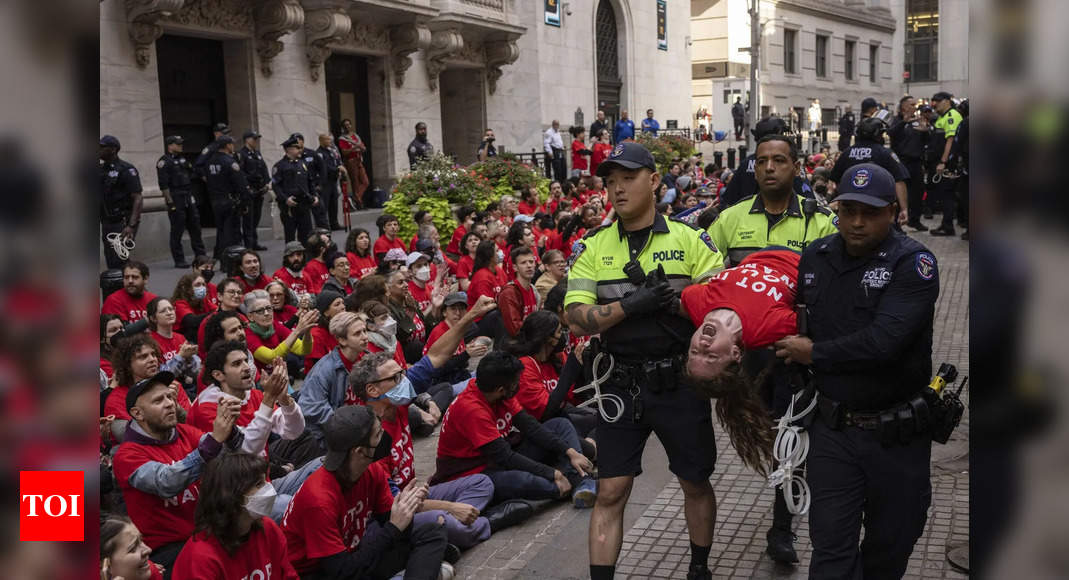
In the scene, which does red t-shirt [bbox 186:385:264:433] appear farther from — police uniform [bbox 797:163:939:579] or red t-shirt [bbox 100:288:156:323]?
police uniform [bbox 797:163:939:579]

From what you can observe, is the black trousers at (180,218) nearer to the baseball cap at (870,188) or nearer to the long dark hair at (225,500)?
the long dark hair at (225,500)

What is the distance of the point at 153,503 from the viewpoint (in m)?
4.78

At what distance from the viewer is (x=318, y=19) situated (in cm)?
1848

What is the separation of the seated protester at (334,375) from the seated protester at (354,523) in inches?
63.1

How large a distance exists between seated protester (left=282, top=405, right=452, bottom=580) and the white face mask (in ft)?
1.78

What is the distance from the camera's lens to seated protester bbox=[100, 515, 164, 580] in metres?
3.49

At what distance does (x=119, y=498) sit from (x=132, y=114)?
11.4 m

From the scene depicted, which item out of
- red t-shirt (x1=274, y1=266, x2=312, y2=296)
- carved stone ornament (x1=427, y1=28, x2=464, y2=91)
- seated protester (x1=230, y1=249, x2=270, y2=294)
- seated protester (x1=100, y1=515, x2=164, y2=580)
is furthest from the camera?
carved stone ornament (x1=427, y1=28, x2=464, y2=91)

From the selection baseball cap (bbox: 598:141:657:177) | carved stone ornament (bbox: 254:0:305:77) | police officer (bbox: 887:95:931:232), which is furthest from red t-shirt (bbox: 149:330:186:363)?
police officer (bbox: 887:95:931:232)

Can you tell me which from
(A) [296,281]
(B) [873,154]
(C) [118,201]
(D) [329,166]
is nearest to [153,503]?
(A) [296,281]

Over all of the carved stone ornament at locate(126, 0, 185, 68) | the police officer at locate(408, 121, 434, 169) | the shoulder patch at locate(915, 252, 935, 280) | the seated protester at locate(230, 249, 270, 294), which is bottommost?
the seated protester at locate(230, 249, 270, 294)

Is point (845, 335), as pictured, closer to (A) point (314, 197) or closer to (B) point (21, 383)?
(B) point (21, 383)

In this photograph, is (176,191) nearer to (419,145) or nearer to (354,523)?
(419,145)

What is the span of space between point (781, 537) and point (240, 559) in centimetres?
269
